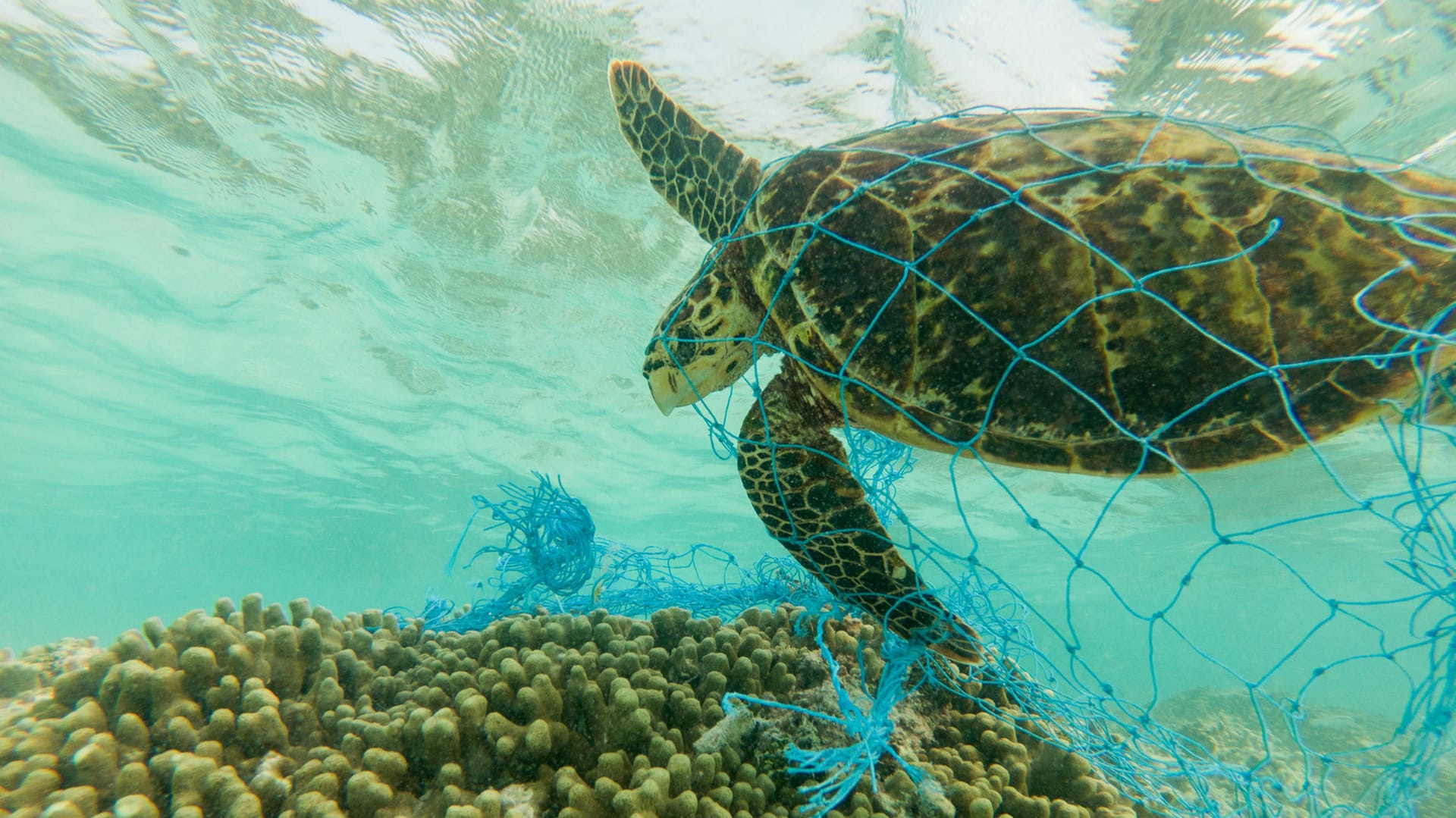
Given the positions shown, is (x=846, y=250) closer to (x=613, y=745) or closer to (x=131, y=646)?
(x=613, y=745)

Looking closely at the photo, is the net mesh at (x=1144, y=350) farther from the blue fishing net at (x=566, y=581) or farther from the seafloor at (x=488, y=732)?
the seafloor at (x=488, y=732)

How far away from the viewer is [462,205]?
367 inches

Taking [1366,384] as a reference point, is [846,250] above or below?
above

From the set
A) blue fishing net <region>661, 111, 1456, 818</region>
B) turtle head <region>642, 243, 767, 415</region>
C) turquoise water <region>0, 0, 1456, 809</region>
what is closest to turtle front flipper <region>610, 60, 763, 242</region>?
blue fishing net <region>661, 111, 1456, 818</region>

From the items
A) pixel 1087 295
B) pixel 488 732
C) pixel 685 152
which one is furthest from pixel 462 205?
pixel 1087 295

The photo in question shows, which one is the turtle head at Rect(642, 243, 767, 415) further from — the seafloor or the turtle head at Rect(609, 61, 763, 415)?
the seafloor

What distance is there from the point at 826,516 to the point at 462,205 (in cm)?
889

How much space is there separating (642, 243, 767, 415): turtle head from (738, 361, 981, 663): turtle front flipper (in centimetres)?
43

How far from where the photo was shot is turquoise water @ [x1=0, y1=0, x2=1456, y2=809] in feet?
20.8

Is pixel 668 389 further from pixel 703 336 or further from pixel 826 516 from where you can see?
pixel 826 516

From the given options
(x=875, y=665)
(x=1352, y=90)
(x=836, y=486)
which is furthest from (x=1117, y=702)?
(x=1352, y=90)

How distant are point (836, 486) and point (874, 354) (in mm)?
862

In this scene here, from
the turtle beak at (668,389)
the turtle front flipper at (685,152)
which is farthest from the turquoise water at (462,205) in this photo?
the turtle front flipper at (685,152)

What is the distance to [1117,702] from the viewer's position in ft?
7.56
